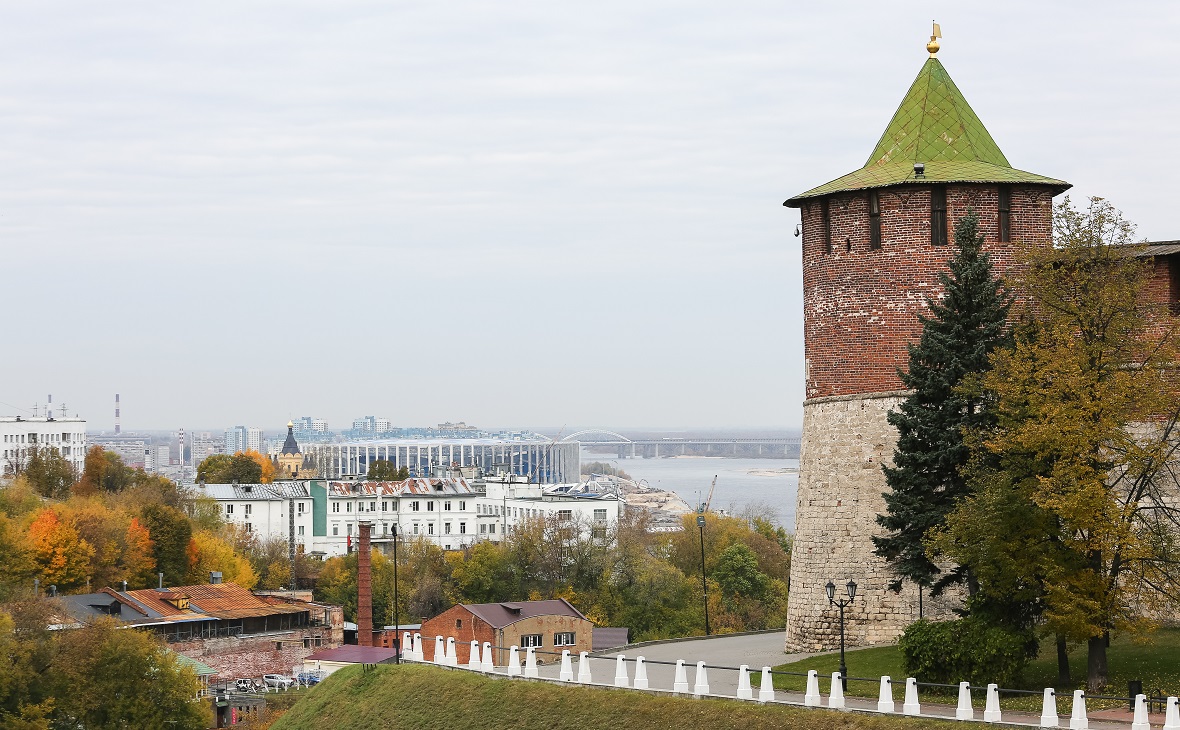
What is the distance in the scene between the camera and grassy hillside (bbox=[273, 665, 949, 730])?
24031 millimetres

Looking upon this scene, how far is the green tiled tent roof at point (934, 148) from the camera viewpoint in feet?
A: 104

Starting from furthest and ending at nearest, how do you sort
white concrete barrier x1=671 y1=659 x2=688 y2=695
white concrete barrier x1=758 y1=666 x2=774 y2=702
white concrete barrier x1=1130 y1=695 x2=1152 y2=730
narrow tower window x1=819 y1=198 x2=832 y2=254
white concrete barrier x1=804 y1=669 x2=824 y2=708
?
narrow tower window x1=819 y1=198 x2=832 y2=254 → white concrete barrier x1=671 y1=659 x2=688 y2=695 → white concrete barrier x1=758 y1=666 x2=774 y2=702 → white concrete barrier x1=804 y1=669 x2=824 y2=708 → white concrete barrier x1=1130 y1=695 x2=1152 y2=730

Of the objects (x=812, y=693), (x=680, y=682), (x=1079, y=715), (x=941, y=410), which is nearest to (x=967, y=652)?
(x=812, y=693)

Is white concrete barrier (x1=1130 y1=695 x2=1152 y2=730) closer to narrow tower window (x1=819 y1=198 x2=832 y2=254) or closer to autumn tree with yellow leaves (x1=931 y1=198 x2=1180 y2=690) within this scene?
autumn tree with yellow leaves (x1=931 y1=198 x2=1180 y2=690)

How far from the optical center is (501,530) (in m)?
124

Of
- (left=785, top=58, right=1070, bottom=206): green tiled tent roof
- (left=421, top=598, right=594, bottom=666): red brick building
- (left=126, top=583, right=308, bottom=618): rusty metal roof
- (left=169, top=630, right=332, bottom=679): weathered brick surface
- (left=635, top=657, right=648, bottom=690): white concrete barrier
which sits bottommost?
(left=169, top=630, right=332, bottom=679): weathered brick surface

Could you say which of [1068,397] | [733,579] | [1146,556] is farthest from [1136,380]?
[733,579]

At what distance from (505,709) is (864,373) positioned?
9.82m

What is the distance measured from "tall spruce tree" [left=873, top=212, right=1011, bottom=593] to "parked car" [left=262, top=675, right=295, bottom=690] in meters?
41.4

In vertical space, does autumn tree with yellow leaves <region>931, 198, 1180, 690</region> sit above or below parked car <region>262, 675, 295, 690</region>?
above

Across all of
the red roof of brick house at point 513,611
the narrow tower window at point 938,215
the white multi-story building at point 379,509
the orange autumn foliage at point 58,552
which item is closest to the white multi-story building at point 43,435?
the white multi-story building at point 379,509

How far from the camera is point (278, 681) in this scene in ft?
217

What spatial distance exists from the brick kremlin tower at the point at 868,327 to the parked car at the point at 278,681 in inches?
1477

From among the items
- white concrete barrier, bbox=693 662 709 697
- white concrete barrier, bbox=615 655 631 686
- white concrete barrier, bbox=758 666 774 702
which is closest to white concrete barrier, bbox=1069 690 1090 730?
white concrete barrier, bbox=758 666 774 702
